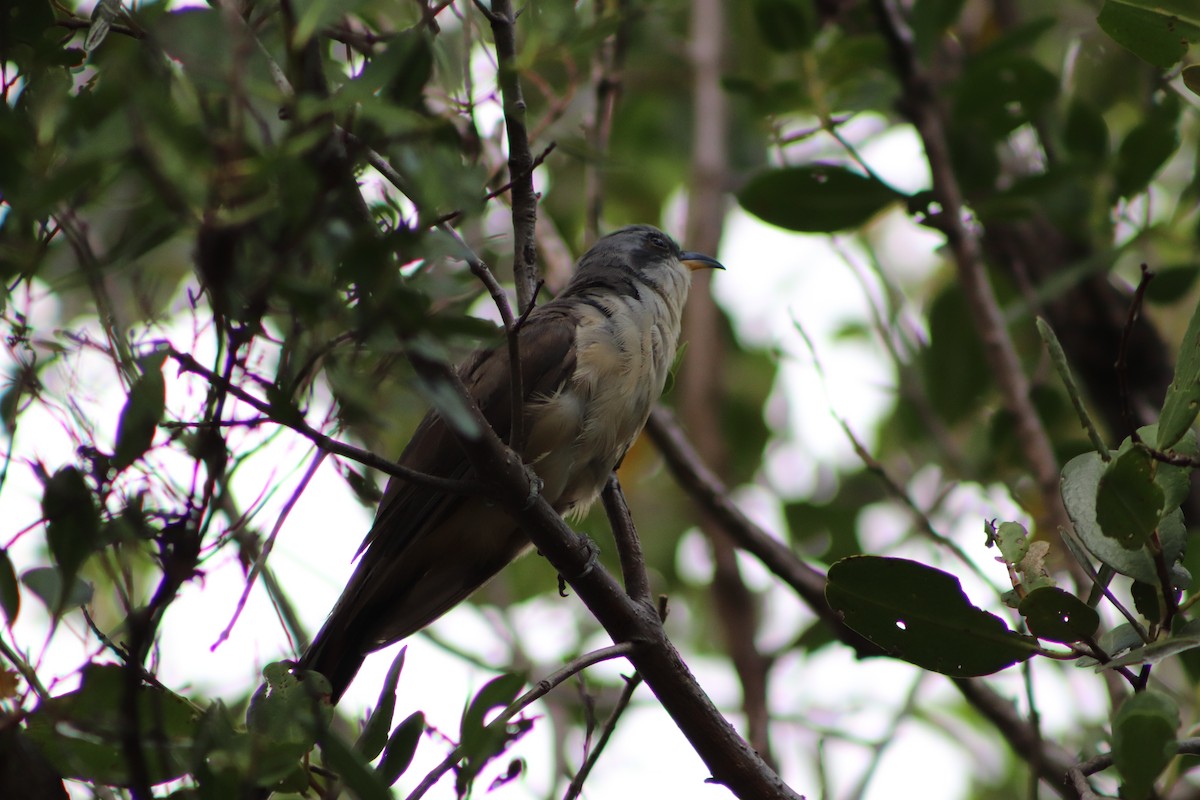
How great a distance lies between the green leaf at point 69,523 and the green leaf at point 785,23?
344cm

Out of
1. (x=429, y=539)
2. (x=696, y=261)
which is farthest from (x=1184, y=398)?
(x=696, y=261)

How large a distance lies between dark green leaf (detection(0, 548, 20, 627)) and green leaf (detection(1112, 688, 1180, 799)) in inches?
79.5

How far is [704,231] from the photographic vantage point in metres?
6.20

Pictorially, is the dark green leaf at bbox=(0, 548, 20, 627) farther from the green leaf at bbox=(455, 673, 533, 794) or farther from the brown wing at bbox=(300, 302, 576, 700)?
the brown wing at bbox=(300, 302, 576, 700)

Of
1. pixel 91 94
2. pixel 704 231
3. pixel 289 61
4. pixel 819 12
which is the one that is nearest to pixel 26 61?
pixel 91 94

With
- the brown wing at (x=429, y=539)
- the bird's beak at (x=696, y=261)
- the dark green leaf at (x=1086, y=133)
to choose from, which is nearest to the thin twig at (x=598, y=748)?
the brown wing at (x=429, y=539)

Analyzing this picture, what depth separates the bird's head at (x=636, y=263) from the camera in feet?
16.4

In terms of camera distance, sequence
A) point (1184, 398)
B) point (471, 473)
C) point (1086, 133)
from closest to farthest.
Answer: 1. point (1184, 398)
2. point (471, 473)
3. point (1086, 133)

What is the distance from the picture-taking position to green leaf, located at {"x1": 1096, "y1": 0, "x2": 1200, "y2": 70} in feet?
8.13

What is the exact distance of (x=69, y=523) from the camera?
1.99 meters

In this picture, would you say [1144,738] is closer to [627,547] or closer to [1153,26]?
[1153,26]

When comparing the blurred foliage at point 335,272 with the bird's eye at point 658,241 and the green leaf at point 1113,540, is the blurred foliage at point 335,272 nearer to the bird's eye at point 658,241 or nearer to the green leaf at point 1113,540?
the green leaf at point 1113,540

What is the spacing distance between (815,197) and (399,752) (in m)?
2.69

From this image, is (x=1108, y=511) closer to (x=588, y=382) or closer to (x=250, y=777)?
(x=250, y=777)
